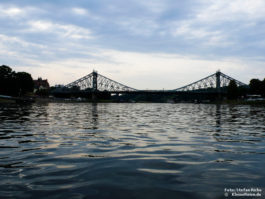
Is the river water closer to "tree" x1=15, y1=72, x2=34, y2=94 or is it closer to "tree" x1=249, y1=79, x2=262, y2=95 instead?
"tree" x1=15, y1=72, x2=34, y2=94

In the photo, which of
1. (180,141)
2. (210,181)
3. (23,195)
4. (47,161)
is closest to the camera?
(23,195)

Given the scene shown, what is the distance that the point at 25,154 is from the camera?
26.9ft

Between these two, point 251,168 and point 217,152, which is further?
point 217,152

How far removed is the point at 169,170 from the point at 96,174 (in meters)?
1.89

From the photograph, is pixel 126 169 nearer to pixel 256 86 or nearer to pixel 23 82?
pixel 23 82

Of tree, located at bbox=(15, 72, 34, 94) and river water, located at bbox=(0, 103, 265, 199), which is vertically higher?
tree, located at bbox=(15, 72, 34, 94)

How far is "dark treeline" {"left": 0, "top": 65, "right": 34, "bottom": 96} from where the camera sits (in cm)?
10903

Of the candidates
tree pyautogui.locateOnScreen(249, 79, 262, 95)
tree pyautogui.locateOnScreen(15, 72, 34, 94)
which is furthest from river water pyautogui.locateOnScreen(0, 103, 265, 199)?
tree pyautogui.locateOnScreen(249, 79, 262, 95)

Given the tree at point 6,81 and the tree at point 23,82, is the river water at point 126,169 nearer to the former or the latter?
the tree at point 6,81

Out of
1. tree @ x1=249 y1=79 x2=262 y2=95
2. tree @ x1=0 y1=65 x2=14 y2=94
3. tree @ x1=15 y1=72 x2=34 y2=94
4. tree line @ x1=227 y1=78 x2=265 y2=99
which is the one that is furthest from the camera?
tree @ x1=249 y1=79 x2=262 y2=95

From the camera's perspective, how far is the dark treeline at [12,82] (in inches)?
4293

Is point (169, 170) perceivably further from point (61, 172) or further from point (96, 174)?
point (61, 172)

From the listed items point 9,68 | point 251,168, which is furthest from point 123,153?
point 9,68

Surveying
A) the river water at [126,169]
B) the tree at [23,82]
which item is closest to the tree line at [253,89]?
the tree at [23,82]
